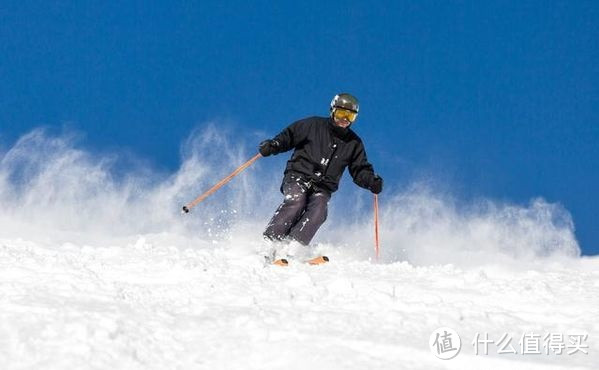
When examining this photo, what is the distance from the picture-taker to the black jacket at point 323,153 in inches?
296

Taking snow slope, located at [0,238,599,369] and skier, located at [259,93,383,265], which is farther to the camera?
skier, located at [259,93,383,265]

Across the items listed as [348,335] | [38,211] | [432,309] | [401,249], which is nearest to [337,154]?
[401,249]

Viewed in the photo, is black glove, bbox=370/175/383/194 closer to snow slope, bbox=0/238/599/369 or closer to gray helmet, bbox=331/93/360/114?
gray helmet, bbox=331/93/360/114

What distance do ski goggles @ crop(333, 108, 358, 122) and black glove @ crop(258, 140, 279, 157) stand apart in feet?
2.58

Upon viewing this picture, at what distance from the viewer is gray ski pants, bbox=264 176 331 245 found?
6977 millimetres

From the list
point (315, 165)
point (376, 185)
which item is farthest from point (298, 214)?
point (376, 185)

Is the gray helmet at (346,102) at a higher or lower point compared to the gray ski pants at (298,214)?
higher

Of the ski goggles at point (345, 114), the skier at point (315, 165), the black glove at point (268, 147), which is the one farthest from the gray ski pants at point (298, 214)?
the ski goggles at point (345, 114)

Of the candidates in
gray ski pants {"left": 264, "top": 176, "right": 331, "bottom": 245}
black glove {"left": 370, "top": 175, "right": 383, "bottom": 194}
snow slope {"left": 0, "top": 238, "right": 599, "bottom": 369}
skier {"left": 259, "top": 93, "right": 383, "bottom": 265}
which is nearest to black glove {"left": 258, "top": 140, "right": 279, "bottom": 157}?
skier {"left": 259, "top": 93, "right": 383, "bottom": 265}

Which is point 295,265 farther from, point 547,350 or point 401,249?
point 401,249

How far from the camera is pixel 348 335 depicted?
3.41 meters

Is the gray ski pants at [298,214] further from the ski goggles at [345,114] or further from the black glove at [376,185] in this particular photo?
the ski goggles at [345,114]

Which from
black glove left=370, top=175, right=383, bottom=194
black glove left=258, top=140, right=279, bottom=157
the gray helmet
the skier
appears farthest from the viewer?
black glove left=370, top=175, right=383, bottom=194

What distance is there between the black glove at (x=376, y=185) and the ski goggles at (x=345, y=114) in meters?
0.81
